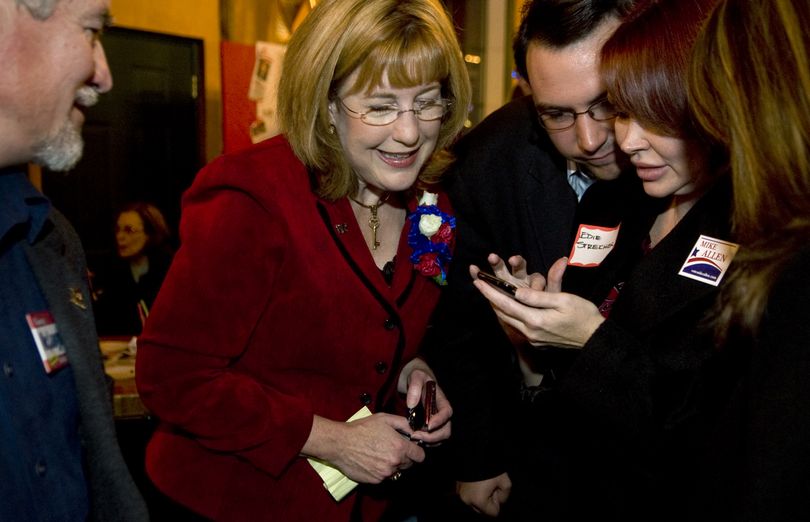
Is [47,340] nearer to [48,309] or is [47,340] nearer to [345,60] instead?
[48,309]

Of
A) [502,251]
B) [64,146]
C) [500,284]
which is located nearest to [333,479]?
[500,284]

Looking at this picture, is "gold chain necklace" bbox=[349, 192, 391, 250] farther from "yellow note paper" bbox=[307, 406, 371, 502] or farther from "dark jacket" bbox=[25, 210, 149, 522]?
"dark jacket" bbox=[25, 210, 149, 522]

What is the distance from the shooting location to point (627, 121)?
1.69 metres

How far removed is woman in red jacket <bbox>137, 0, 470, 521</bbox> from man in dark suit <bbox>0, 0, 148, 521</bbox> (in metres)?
0.24

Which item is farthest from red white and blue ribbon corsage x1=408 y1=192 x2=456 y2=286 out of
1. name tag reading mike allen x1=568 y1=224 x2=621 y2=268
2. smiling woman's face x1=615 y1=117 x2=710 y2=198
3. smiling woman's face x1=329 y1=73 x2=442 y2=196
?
smiling woman's face x1=615 y1=117 x2=710 y2=198

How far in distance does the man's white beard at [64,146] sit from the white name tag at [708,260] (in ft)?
4.19

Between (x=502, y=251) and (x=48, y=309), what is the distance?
1325 millimetres

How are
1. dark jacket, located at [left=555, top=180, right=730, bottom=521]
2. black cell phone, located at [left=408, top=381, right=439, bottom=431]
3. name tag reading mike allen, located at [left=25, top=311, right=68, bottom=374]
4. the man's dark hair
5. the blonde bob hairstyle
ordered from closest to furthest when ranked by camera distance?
name tag reading mike allen, located at [left=25, top=311, right=68, bottom=374], dark jacket, located at [left=555, top=180, right=730, bottom=521], the blonde bob hairstyle, black cell phone, located at [left=408, top=381, right=439, bottom=431], the man's dark hair

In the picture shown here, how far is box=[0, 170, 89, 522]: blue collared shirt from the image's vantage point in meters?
1.18

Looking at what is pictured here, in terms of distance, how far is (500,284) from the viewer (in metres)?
1.73

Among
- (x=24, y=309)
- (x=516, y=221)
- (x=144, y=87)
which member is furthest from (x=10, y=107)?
(x=144, y=87)

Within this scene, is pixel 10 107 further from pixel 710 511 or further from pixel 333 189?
pixel 710 511

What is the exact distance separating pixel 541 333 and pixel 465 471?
75 cm

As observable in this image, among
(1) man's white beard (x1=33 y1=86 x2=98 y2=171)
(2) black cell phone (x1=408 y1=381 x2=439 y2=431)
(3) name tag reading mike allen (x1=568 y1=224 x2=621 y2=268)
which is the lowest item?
(2) black cell phone (x1=408 y1=381 x2=439 y2=431)
